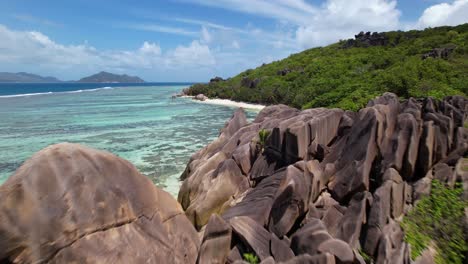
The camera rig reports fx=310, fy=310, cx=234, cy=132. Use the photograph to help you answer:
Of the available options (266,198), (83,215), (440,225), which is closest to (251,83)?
(266,198)

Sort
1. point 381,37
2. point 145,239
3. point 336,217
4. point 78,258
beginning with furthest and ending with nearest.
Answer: point 381,37, point 336,217, point 145,239, point 78,258

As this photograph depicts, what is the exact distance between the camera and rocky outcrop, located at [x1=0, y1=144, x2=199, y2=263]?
6.48 meters

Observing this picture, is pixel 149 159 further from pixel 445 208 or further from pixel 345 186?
pixel 445 208

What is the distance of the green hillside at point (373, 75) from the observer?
32000 millimetres

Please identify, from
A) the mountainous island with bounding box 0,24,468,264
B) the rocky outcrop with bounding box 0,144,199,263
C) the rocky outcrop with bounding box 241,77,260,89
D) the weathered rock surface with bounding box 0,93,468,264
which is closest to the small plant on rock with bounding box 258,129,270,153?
the mountainous island with bounding box 0,24,468,264

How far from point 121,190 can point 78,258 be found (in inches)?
72.1

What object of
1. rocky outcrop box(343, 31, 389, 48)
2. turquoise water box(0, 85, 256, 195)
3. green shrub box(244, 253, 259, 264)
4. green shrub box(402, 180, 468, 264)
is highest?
rocky outcrop box(343, 31, 389, 48)

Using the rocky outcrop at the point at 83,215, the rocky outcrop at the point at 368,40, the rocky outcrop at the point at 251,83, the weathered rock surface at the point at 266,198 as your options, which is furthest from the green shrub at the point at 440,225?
the rocky outcrop at the point at 368,40

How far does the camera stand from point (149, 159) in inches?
927

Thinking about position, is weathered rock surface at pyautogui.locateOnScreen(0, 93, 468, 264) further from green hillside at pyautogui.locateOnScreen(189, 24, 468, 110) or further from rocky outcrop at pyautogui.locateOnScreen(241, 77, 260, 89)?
rocky outcrop at pyautogui.locateOnScreen(241, 77, 260, 89)

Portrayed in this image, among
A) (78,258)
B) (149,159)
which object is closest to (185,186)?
(78,258)

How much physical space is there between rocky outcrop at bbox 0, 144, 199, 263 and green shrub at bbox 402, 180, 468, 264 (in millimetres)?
6183

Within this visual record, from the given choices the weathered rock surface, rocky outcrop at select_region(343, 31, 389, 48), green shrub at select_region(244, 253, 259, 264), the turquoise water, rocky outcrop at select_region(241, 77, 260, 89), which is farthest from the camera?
rocky outcrop at select_region(343, 31, 389, 48)

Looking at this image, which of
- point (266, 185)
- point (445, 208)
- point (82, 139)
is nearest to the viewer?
point (445, 208)
